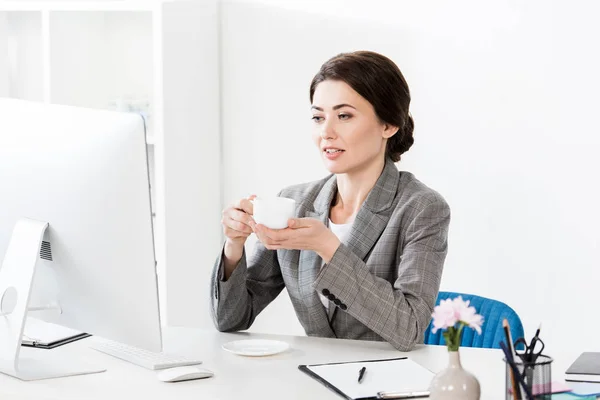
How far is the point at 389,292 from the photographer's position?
2.05 meters

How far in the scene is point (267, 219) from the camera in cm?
197

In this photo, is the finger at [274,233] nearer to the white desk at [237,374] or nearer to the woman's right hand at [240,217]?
the woman's right hand at [240,217]

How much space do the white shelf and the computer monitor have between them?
1802mm

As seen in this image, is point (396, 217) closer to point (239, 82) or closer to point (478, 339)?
point (478, 339)

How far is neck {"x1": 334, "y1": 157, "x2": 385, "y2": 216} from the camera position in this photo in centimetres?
238

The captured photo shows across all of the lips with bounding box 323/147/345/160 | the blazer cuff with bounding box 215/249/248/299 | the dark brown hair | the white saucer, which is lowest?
the white saucer

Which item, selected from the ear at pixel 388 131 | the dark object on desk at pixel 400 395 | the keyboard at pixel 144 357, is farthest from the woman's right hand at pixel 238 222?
the dark object on desk at pixel 400 395

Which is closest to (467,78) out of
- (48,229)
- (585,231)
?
(585,231)

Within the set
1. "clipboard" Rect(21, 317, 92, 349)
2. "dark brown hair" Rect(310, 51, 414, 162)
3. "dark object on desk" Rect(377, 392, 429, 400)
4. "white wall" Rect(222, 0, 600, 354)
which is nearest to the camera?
"dark object on desk" Rect(377, 392, 429, 400)

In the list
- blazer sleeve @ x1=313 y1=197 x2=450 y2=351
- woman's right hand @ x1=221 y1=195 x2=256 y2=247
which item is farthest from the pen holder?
woman's right hand @ x1=221 y1=195 x2=256 y2=247

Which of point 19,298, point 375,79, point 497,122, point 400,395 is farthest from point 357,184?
point 497,122

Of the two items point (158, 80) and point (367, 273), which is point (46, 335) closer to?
point (367, 273)

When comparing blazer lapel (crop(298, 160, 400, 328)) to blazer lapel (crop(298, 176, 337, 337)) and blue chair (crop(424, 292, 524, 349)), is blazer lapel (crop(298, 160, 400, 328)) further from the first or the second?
blue chair (crop(424, 292, 524, 349))

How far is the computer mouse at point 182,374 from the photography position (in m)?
1.78
